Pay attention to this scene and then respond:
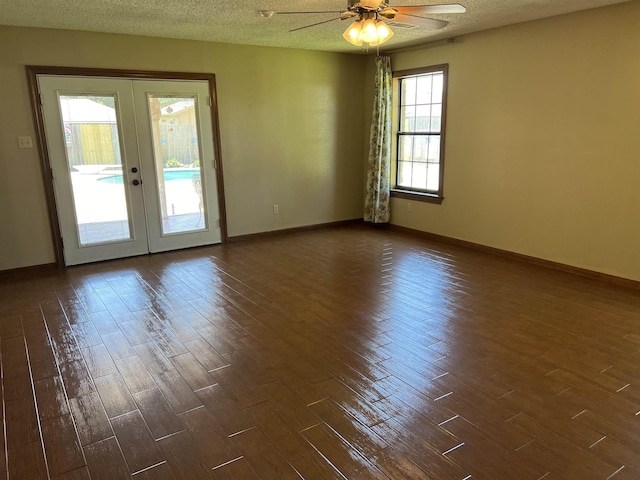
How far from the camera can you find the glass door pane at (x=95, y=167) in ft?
15.6

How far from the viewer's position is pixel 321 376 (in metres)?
2.68

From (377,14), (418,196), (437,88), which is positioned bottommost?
(418,196)

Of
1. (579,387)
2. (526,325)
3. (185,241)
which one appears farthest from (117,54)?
A: (579,387)

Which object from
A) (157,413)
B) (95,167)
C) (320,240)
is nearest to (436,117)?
(320,240)

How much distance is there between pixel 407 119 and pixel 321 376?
15.0 feet

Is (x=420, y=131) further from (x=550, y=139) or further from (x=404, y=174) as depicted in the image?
(x=550, y=139)

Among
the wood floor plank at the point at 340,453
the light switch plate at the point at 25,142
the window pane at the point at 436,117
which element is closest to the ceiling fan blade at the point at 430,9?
the wood floor plank at the point at 340,453

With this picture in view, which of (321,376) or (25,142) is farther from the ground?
(25,142)

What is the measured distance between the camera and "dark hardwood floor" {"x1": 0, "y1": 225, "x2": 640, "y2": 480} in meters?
2.02

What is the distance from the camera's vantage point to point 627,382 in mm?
2561

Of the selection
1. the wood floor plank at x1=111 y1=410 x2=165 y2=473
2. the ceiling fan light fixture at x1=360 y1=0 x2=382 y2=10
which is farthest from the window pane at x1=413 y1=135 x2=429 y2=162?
the wood floor plank at x1=111 y1=410 x2=165 y2=473

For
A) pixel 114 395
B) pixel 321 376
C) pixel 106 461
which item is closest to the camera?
pixel 106 461

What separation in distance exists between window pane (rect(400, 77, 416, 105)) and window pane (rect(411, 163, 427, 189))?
876 mm

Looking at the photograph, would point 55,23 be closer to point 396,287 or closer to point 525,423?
point 396,287
